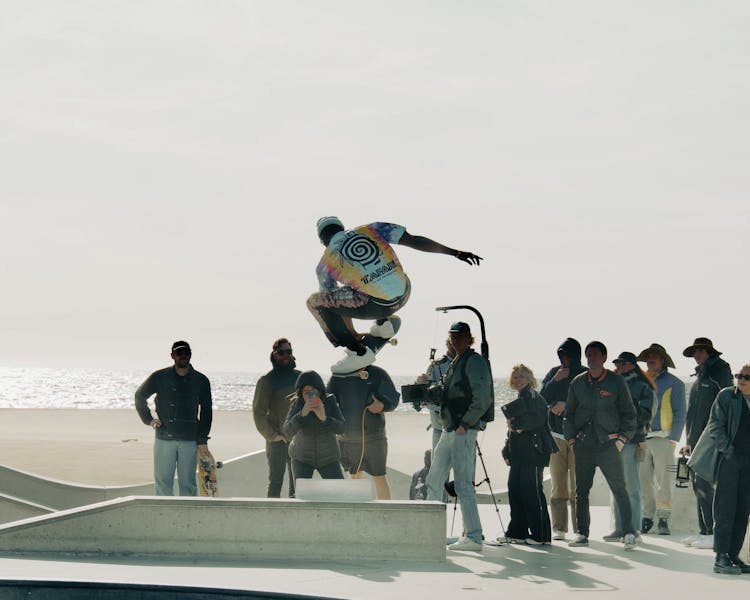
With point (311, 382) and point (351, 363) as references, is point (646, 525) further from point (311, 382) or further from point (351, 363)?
point (311, 382)

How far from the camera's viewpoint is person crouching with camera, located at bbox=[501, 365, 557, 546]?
1110 centimetres

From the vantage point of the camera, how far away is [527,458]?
11164mm

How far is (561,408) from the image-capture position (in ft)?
39.3

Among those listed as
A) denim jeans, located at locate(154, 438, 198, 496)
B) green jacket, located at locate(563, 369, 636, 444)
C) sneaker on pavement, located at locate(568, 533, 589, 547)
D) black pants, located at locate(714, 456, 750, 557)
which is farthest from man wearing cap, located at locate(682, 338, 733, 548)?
denim jeans, located at locate(154, 438, 198, 496)

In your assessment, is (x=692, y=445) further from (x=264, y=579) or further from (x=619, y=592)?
(x=264, y=579)

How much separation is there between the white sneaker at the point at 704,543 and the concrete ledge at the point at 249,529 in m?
2.94

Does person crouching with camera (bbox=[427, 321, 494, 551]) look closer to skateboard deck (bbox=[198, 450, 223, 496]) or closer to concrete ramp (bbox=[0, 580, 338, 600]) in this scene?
skateboard deck (bbox=[198, 450, 223, 496])

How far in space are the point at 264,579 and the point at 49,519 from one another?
7.57ft

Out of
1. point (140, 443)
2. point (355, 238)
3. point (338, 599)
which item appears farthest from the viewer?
point (140, 443)

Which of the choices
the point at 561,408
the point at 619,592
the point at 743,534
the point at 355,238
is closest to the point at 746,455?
the point at 743,534

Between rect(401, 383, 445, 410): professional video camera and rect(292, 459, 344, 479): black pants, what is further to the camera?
rect(292, 459, 344, 479): black pants

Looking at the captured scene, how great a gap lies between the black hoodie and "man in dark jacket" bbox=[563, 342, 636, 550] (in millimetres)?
578

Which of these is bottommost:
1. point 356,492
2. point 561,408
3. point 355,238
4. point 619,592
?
point 619,592

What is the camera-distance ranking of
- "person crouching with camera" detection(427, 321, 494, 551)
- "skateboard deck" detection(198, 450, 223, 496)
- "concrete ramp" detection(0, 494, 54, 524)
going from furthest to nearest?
1. "concrete ramp" detection(0, 494, 54, 524)
2. "skateboard deck" detection(198, 450, 223, 496)
3. "person crouching with camera" detection(427, 321, 494, 551)
